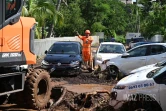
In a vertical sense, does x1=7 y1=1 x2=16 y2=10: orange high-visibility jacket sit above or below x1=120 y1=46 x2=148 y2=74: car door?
above

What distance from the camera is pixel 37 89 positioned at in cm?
918

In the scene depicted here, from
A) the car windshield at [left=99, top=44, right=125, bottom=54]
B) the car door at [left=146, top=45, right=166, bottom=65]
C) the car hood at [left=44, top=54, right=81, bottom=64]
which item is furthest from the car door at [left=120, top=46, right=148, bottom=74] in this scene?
the car windshield at [left=99, top=44, right=125, bottom=54]

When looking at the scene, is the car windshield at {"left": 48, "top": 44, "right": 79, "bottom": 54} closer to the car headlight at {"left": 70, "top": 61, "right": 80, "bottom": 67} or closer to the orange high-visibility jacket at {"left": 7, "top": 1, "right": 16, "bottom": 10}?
the car headlight at {"left": 70, "top": 61, "right": 80, "bottom": 67}

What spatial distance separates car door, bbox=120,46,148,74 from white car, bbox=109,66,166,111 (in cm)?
701

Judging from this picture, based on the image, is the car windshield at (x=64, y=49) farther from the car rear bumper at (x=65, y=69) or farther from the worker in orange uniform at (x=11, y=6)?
the worker in orange uniform at (x=11, y=6)

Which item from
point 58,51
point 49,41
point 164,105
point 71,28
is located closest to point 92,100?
point 164,105

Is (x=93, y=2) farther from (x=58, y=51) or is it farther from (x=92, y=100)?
(x=92, y=100)

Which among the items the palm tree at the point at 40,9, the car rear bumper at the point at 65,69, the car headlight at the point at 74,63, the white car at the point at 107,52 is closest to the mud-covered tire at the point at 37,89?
the car rear bumper at the point at 65,69

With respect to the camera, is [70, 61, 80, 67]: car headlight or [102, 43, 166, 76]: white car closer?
[102, 43, 166, 76]: white car

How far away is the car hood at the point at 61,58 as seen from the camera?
15.1m

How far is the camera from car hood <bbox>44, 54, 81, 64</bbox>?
15.1 metres

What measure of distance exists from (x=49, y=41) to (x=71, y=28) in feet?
68.6

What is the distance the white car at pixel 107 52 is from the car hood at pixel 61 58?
101 cm

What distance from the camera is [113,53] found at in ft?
54.7
